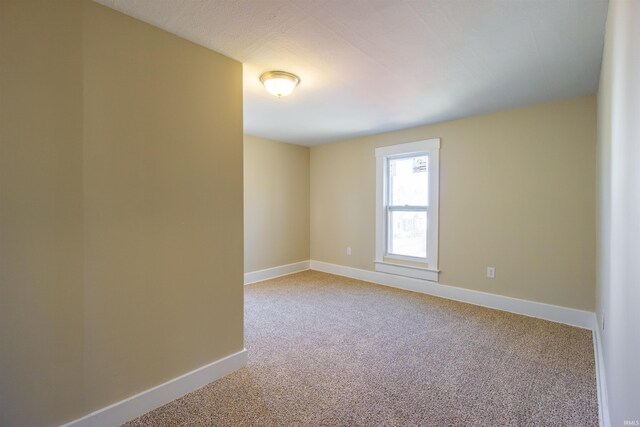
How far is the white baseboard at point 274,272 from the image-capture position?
→ 455cm

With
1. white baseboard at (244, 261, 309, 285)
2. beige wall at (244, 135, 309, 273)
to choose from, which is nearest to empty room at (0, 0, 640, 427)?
white baseboard at (244, 261, 309, 285)

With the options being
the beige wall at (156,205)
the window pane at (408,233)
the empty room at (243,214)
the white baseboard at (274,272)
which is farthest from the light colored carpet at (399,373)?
the white baseboard at (274,272)

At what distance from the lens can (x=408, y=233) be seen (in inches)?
170

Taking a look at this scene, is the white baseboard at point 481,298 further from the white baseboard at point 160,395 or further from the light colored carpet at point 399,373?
the white baseboard at point 160,395

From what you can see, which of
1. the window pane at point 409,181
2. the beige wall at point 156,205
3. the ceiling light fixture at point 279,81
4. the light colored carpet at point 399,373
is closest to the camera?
the beige wall at point 156,205

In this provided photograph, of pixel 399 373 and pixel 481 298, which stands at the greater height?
pixel 481 298

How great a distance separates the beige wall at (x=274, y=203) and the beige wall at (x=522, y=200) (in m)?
1.65

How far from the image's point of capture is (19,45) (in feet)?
4.45

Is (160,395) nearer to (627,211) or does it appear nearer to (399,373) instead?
(399,373)

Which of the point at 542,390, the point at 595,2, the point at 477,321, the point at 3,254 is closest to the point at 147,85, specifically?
the point at 3,254

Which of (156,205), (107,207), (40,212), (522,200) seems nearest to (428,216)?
(522,200)

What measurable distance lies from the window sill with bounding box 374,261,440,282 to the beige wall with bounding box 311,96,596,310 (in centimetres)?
15

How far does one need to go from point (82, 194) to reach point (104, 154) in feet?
0.77

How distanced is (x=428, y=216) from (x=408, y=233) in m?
0.44
